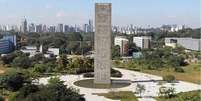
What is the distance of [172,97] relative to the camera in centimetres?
1688

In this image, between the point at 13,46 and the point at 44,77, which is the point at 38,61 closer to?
the point at 44,77

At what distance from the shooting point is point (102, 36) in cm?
1961

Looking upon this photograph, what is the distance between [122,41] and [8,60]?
49.3 ft

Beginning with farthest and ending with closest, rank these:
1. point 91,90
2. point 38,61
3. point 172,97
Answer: point 38,61 < point 91,90 < point 172,97

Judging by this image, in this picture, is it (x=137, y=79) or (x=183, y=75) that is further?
(x=183, y=75)

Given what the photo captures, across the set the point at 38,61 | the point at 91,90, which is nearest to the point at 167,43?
the point at 38,61

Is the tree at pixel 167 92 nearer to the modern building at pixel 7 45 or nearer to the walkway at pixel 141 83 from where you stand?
the walkway at pixel 141 83

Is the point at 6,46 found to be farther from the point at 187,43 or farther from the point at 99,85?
the point at 99,85

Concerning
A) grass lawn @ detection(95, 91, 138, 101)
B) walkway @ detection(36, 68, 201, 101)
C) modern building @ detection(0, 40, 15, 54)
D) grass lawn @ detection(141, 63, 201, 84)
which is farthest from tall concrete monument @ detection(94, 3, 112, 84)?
modern building @ detection(0, 40, 15, 54)

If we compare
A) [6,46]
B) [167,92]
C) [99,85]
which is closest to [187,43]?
[6,46]

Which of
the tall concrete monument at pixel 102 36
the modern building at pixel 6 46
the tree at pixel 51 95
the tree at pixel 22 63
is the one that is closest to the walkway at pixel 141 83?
the tall concrete monument at pixel 102 36

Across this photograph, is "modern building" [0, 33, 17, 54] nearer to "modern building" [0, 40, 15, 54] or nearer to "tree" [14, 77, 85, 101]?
"modern building" [0, 40, 15, 54]

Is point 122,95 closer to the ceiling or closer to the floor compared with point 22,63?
closer to the floor

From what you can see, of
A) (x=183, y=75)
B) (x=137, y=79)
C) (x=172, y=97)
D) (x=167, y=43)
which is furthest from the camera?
(x=167, y=43)
